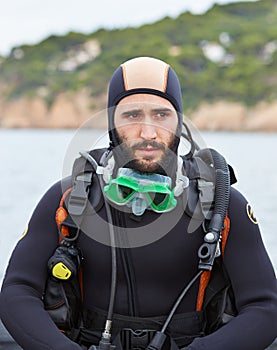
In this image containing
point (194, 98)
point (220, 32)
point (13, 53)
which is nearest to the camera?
point (194, 98)

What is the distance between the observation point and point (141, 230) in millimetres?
1966

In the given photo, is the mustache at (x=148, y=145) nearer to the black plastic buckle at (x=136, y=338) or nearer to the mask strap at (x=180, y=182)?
the mask strap at (x=180, y=182)

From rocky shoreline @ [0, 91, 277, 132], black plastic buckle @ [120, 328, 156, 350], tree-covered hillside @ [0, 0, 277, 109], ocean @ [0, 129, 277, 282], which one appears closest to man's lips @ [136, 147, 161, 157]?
ocean @ [0, 129, 277, 282]

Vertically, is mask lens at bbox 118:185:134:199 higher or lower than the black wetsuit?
higher

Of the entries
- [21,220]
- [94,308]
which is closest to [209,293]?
[94,308]

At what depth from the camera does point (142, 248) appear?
1.96 m

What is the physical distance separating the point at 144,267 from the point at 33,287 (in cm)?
31

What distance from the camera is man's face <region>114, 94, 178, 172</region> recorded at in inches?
74.7

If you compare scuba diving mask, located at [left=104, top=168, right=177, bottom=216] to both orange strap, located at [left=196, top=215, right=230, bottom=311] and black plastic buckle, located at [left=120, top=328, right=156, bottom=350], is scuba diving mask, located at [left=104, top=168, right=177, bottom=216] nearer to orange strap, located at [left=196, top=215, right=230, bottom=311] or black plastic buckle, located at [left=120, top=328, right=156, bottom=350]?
orange strap, located at [left=196, top=215, right=230, bottom=311]

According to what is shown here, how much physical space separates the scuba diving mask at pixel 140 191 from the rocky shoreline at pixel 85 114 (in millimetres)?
38030

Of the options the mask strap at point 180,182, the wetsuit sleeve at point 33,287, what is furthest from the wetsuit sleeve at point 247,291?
the wetsuit sleeve at point 33,287

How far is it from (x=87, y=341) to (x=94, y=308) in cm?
10

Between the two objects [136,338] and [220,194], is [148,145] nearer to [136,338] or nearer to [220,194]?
[220,194]

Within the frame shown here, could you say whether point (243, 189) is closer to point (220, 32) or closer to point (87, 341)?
point (87, 341)
